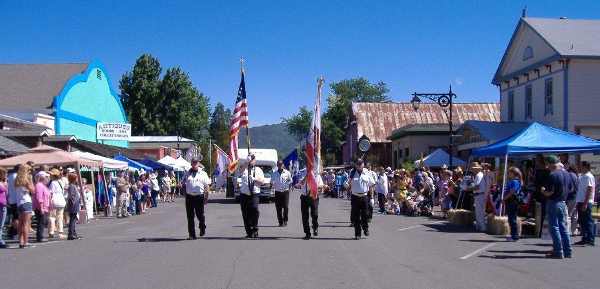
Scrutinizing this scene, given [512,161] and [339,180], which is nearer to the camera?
[512,161]

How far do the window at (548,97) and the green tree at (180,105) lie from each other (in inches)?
2215

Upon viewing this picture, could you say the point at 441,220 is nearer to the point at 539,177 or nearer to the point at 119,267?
the point at 539,177

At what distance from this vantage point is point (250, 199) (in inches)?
619

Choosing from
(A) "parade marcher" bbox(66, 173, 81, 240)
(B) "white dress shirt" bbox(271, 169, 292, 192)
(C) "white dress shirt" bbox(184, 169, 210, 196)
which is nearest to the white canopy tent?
(A) "parade marcher" bbox(66, 173, 81, 240)

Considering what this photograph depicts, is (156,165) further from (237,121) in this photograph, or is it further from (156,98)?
(156,98)

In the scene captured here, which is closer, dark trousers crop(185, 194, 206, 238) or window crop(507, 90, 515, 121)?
dark trousers crop(185, 194, 206, 238)

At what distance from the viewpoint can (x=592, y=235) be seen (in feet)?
46.8

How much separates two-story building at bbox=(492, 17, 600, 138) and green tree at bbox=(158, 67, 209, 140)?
5146 centimetres

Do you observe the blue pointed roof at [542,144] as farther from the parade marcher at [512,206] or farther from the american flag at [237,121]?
the american flag at [237,121]

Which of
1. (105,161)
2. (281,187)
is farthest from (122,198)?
(281,187)

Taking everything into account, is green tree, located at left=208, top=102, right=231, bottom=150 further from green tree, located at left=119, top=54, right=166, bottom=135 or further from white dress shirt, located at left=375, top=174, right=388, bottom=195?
white dress shirt, located at left=375, top=174, right=388, bottom=195

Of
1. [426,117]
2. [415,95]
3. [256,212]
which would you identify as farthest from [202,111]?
[256,212]

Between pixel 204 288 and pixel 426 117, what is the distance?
5760 cm

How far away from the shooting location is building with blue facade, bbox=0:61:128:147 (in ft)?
118
